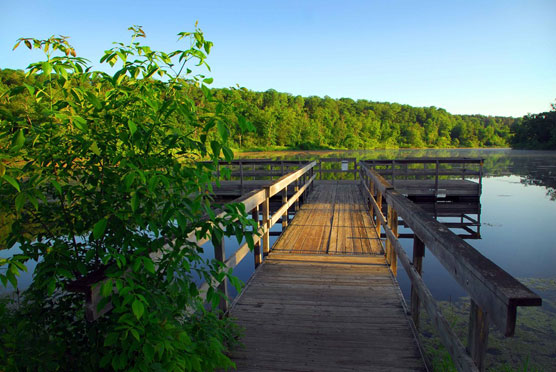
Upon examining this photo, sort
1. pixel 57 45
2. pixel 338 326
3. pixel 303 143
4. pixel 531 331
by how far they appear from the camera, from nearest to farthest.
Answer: pixel 57 45 < pixel 338 326 < pixel 531 331 < pixel 303 143

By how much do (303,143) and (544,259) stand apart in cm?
6688

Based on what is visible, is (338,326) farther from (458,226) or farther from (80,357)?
(458,226)

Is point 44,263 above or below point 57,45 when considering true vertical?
below

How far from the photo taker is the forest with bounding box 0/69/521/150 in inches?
3056

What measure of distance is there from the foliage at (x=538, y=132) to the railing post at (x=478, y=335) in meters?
67.2

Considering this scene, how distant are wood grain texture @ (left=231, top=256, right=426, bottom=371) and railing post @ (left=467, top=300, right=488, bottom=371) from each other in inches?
31.8

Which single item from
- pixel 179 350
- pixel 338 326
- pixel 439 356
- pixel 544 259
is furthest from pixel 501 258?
pixel 179 350

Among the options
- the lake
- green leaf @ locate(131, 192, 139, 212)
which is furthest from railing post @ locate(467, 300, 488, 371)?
the lake

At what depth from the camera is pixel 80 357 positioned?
1.49m

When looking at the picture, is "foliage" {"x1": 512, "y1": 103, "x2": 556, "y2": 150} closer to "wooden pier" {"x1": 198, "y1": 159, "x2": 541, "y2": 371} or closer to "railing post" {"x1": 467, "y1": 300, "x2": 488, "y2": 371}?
"wooden pier" {"x1": 198, "y1": 159, "x2": 541, "y2": 371}

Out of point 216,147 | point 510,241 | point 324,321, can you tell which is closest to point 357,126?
point 510,241

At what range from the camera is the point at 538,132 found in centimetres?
5916

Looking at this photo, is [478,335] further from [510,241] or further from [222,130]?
[510,241]

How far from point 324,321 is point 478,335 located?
1.56m
